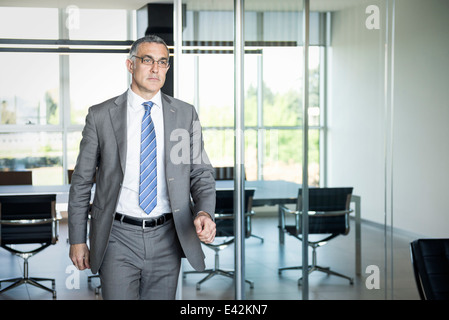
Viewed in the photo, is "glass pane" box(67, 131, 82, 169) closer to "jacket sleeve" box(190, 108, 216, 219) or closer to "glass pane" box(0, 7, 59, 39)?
"glass pane" box(0, 7, 59, 39)

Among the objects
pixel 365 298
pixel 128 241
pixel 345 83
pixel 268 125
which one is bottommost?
pixel 365 298

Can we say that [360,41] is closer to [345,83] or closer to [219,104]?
[345,83]

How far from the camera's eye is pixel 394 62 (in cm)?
453

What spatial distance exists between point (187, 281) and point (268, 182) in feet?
3.13

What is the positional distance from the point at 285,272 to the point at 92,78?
2.02m

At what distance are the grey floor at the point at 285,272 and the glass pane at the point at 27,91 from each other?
32.3 inches

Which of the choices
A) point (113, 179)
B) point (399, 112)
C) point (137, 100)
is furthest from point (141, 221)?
point (399, 112)

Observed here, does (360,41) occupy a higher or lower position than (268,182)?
higher

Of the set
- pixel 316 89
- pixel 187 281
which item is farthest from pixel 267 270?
pixel 316 89

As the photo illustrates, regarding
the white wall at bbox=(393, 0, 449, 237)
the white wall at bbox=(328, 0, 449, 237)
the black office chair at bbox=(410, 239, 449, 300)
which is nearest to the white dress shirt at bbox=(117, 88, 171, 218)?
the black office chair at bbox=(410, 239, 449, 300)

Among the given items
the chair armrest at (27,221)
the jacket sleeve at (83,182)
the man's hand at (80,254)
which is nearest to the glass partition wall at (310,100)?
the chair armrest at (27,221)

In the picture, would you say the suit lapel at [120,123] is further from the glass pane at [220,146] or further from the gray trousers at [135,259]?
the glass pane at [220,146]

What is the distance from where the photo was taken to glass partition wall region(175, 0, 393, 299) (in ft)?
14.9

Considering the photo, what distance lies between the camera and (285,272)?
4.70m
